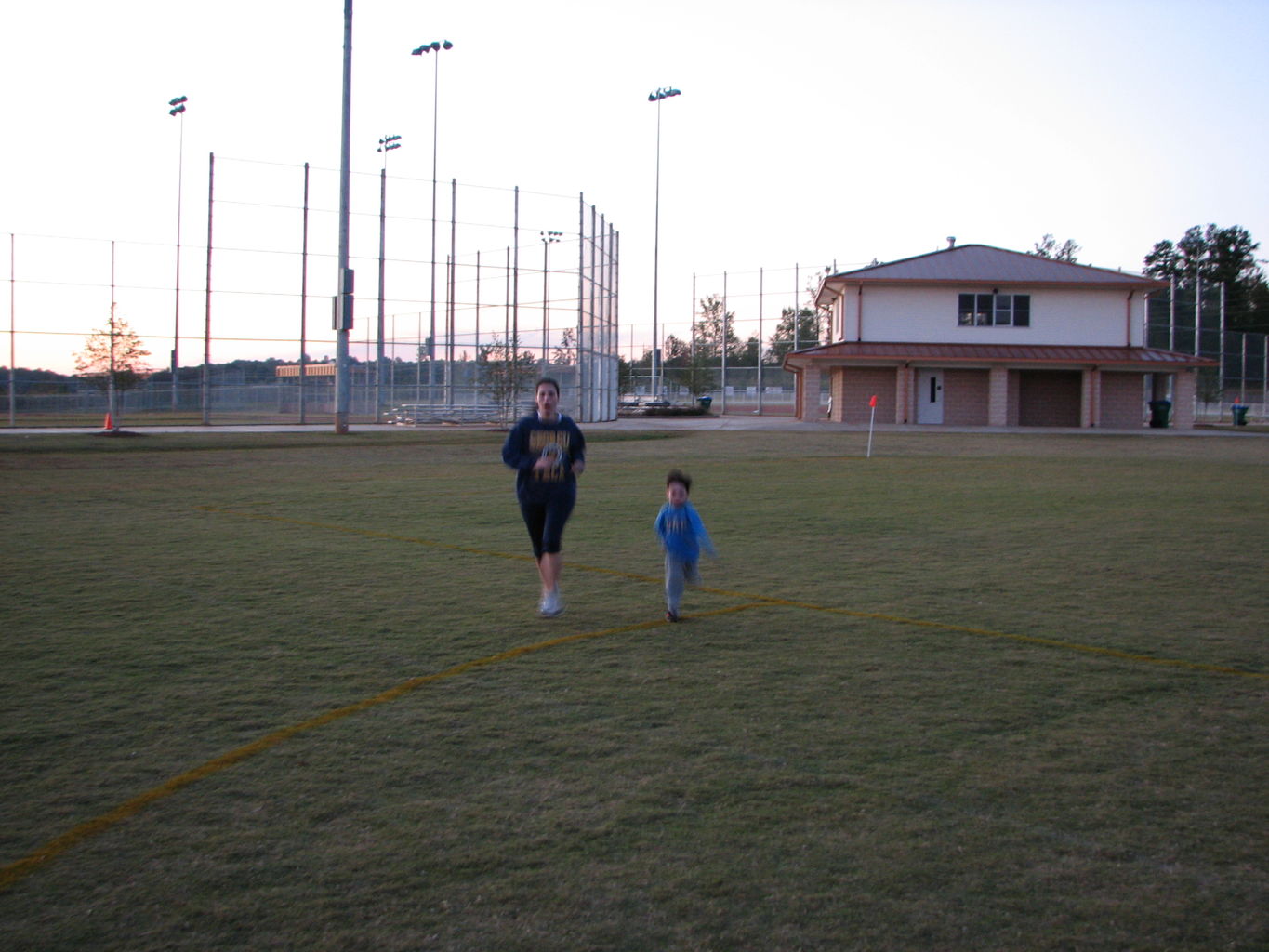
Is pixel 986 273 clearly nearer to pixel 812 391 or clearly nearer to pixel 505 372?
pixel 812 391

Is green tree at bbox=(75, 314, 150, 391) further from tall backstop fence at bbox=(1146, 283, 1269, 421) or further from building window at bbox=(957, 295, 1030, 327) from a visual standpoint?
tall backstop fence at bbox=(1146, 283, 1269, 421)

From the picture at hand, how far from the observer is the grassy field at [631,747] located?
3508mm

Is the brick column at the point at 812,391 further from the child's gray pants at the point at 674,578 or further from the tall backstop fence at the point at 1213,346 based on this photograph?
the child's gray pants at the point at 674,578

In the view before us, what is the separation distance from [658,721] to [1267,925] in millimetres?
2709

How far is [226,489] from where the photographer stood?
1695 cm

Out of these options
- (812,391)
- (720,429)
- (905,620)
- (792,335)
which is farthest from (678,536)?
(792,335)

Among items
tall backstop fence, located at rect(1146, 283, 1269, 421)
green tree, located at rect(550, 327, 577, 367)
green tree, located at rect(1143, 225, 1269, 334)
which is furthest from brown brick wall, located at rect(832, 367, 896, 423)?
green tree, located at rect(1143, 225, 1269, 334)

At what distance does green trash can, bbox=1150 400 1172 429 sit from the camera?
149 ft

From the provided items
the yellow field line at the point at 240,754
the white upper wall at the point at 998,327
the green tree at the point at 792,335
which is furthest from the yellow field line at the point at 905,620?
the green tree at the point at 792,335

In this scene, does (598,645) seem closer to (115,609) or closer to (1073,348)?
(115,609)

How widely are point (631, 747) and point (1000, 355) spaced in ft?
140

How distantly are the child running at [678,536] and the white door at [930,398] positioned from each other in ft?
131

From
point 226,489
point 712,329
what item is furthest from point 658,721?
point 712,329

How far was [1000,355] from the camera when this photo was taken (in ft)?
146
